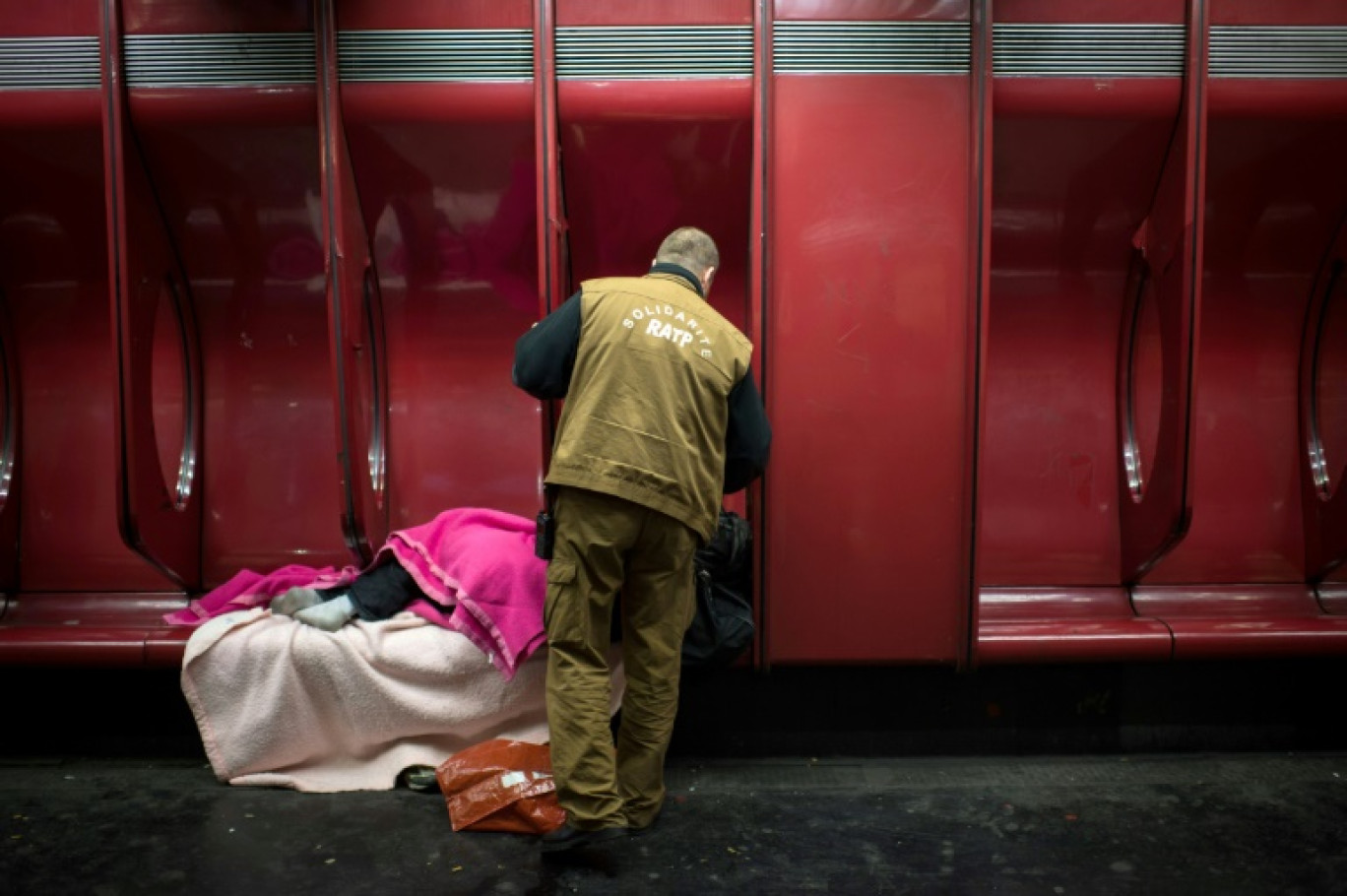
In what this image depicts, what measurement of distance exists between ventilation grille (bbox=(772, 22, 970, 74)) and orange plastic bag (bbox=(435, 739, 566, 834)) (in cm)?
196

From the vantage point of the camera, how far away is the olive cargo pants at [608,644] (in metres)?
2.24

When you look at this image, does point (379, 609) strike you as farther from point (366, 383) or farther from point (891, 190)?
point (891, 190)

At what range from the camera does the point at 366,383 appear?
2.95m

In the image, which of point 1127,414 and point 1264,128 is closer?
point 1264,128

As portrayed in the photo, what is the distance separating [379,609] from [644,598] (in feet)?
2.63

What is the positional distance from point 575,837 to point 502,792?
275 millimetres

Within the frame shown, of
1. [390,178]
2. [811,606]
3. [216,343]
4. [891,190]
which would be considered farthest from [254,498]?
[891,190]

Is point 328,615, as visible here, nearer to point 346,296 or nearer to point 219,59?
point 346,296

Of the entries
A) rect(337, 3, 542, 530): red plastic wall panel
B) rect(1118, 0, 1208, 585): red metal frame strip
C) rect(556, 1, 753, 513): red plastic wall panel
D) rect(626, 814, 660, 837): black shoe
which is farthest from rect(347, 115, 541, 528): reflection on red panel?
rect(1118, 0, 1208, 585): red metal frame strip

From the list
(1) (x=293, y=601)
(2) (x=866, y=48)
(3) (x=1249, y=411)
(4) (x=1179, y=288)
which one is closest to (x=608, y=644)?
(1) (x=293, y=601)

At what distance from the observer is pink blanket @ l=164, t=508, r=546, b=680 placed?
2549 mm

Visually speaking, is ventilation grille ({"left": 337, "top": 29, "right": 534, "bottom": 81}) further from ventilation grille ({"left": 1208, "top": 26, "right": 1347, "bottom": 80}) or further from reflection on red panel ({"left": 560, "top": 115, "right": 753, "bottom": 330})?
ventilation grille ({"left": 1208, "top": 26, "right": 1347, "bottom": 80})

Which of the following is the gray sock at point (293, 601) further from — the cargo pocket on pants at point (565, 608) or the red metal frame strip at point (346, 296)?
the cargo pocket on pants at point (565, 608)

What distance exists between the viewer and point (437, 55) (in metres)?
2.70
